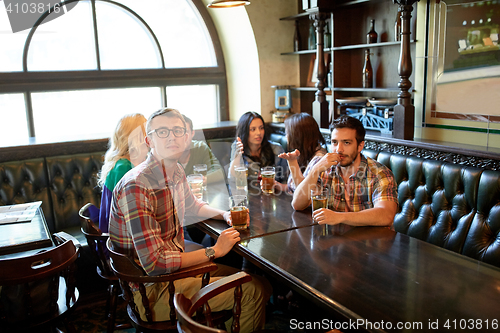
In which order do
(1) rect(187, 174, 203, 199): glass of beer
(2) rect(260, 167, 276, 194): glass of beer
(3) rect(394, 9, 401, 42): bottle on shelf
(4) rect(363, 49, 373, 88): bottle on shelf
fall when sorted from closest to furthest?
(1) rect(187, 174, 203, 199): glass of beer → (2) rect(260, 167, 276, 194): glass of beer → (3) rect(394, 9, 401, 42): bottle on shelf → (4) rect(363, 49, 373, 88): bottle on shelf

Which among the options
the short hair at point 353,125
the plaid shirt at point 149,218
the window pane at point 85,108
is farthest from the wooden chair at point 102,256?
the window pane at point 85,108

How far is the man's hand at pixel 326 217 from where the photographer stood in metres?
2.04

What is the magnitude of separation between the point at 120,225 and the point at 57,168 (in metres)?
1.87

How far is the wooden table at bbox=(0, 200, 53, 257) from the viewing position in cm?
204

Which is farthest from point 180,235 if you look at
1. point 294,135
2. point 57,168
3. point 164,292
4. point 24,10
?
point 24,10

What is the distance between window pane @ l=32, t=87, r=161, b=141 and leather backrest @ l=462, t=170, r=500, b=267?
3.07 meters

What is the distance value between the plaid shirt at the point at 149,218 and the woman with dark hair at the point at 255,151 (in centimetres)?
140

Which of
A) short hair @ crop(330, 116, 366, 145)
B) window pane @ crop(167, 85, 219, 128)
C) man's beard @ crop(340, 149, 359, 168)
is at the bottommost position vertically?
man's beard @ crop(340, 149, 359, 168)

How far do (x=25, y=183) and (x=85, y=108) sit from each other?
1.19 meters

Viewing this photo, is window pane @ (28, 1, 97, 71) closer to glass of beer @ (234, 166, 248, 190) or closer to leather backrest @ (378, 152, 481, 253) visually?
glass of beer @ (234, 166, 248, 190)

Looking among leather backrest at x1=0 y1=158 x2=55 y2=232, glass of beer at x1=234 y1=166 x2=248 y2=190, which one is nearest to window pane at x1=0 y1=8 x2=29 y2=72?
leather backrest at x1=0 y1=158 x2=55 y2=232

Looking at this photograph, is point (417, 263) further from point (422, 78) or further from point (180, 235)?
point (422, 78)

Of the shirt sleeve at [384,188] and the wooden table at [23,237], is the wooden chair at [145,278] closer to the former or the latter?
the wooden table at [23,237]

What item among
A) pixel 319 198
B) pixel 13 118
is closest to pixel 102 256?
pixel 319 198
